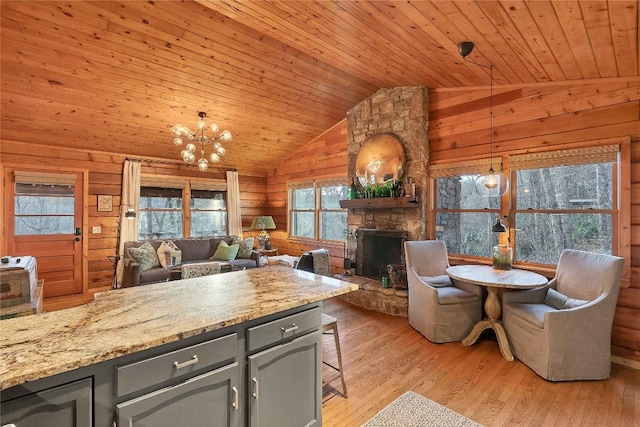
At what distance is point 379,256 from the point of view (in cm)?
473

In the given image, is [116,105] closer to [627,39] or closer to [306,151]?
[306,151]

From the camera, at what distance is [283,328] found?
5.13 feet

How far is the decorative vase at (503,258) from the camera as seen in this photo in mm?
3332

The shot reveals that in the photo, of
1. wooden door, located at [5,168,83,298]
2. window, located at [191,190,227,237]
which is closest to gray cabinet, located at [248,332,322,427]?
wooden door, located at [5,168,83,298]

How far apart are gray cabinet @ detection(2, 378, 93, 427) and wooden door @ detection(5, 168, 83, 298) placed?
5.21m

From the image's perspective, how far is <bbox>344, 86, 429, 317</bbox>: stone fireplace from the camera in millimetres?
4262

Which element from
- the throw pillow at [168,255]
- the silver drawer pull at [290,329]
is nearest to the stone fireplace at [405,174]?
the silver drawer pull at [290,329]

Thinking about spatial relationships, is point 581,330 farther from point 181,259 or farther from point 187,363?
point 181,259

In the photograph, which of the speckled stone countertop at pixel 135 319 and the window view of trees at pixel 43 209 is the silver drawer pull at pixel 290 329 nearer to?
the speckled stone countertop at pixel 135 319

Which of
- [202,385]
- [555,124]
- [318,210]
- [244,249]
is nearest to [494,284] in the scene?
[555,124]

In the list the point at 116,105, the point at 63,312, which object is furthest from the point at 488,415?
the point at 116,105

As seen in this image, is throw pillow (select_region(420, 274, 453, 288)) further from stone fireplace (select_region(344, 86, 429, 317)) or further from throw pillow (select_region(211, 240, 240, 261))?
throw pillow (select_region(211, 240, 240, 261))

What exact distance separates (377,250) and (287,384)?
3.35m

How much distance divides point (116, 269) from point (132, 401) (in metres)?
5.08
